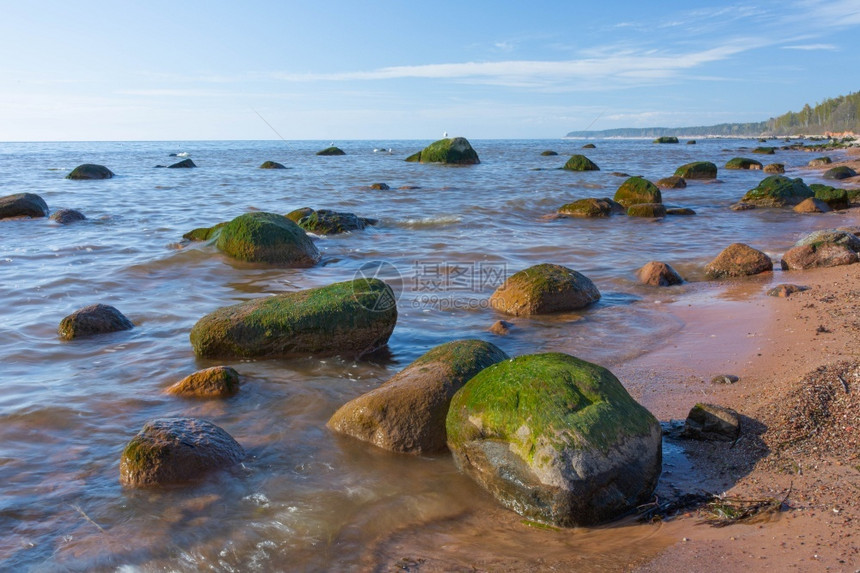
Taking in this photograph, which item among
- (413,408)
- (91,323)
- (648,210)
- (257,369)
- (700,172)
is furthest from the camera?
(700,172)

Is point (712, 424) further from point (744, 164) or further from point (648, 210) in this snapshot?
point (744, 164)

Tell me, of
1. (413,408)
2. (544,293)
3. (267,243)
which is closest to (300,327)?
(413,408)

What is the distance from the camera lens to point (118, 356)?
5754mm

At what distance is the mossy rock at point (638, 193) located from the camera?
1566 centimetres

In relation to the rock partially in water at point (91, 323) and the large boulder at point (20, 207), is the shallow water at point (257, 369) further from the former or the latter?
the large boulder at point (20, 207)

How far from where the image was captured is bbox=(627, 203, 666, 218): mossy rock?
14380mm

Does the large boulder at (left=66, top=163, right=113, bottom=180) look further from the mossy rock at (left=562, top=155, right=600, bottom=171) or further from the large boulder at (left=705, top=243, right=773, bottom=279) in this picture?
the large boulder at (left=705, top=243, right=773, bottom=279)

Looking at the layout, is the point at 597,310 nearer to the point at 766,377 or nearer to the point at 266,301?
the point at 766,377

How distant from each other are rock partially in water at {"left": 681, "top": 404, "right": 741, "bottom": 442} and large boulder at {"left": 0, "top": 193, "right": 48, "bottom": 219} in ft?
48.6

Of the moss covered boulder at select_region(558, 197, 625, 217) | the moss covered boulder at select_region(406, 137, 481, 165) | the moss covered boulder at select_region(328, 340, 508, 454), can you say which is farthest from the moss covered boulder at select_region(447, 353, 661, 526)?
the moss covered boulder at select_region(406, 137, 481, 165)

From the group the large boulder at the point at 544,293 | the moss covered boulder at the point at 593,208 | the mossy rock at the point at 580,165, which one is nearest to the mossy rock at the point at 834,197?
the moss covered boulder at the point at 593,208

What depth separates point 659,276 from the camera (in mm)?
8180

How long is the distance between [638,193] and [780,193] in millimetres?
3318

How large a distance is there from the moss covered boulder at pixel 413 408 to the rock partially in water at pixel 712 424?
1.40 meters
